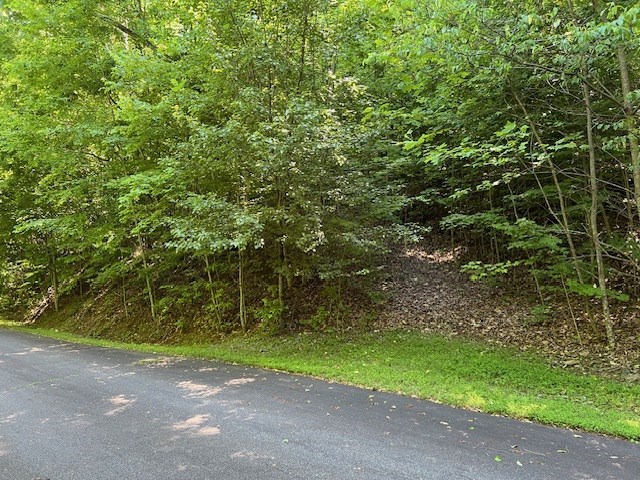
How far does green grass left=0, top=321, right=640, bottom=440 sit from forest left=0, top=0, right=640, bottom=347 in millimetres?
1234

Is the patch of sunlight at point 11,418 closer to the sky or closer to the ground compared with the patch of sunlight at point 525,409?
closer to the sky

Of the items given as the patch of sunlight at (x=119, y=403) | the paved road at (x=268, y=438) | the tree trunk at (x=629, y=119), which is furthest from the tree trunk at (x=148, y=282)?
the tree trunk at (x=629, y=119)

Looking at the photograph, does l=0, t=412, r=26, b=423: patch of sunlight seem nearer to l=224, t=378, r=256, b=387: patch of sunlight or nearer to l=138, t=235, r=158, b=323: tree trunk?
l=224, t=378, r=256, b=387: patch of sunlight

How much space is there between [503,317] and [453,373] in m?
2.79

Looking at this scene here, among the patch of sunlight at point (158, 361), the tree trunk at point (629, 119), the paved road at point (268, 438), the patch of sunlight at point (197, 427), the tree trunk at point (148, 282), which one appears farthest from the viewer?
the tree trunk at point (148, 282)

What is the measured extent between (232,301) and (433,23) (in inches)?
305

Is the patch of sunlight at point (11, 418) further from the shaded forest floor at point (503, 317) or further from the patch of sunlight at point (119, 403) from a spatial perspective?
the shaded forest floor at point (503, 317)

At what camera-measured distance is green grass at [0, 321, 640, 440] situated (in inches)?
182

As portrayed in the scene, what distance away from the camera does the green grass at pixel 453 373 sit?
15.2 feet

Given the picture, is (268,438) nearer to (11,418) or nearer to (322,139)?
(11,418)

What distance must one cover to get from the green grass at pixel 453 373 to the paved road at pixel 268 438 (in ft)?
1.17

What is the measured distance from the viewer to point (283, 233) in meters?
8.14

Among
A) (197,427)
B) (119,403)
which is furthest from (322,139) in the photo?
(119,403)

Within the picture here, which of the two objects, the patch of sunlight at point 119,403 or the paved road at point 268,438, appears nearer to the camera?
the paved road at point 268,438
